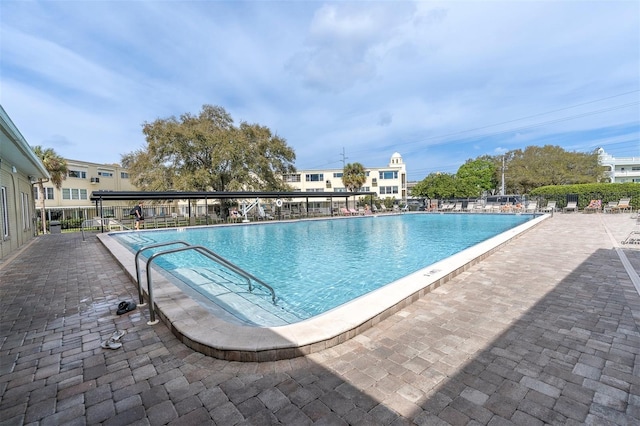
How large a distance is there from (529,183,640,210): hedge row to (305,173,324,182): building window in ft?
92.5

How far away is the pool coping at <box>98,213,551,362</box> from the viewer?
8.29 feet

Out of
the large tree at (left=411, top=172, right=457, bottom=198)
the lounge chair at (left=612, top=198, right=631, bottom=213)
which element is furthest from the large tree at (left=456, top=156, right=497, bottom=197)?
the lounge chair at (left=612, top=198, right=631, bottom=213)

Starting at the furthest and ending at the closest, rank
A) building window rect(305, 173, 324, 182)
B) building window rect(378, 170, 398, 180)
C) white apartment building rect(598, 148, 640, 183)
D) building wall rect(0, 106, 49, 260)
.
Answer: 1. white apartment building rect(598, 148, 640, 183)
2. building window rect(378, 170, 398, 180)
3. building window rect(305, 173, 324, 182)
4. building wall rect(0, 106, 49, 260)

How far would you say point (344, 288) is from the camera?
6180mm

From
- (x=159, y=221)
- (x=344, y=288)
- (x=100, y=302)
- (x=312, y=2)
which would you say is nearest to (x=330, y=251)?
(x=344, y=288)

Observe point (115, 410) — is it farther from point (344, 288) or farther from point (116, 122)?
point (116, 122)

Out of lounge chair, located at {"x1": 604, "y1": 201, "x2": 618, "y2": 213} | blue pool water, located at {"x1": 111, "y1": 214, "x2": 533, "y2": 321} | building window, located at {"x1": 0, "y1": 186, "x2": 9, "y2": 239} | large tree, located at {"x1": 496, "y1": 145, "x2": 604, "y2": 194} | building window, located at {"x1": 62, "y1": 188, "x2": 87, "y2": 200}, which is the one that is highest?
large tree, located at {"x1": 496, "y1": 145, "x2": 604, "y2": 194}

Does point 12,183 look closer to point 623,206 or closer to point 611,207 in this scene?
point 611,207

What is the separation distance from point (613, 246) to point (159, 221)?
21.0 m

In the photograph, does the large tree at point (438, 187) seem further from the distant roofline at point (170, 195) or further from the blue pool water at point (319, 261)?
the blue pool water at point (319, 261)

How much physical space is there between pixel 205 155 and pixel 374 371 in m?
22.4

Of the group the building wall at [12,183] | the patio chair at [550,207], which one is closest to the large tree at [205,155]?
the building wall at [12,183]

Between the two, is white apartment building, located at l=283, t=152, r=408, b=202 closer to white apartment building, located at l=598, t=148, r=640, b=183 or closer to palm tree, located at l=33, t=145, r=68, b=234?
palm tree, located at l=33, t=145, r=68, b=234

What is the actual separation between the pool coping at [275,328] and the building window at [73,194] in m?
34.5
